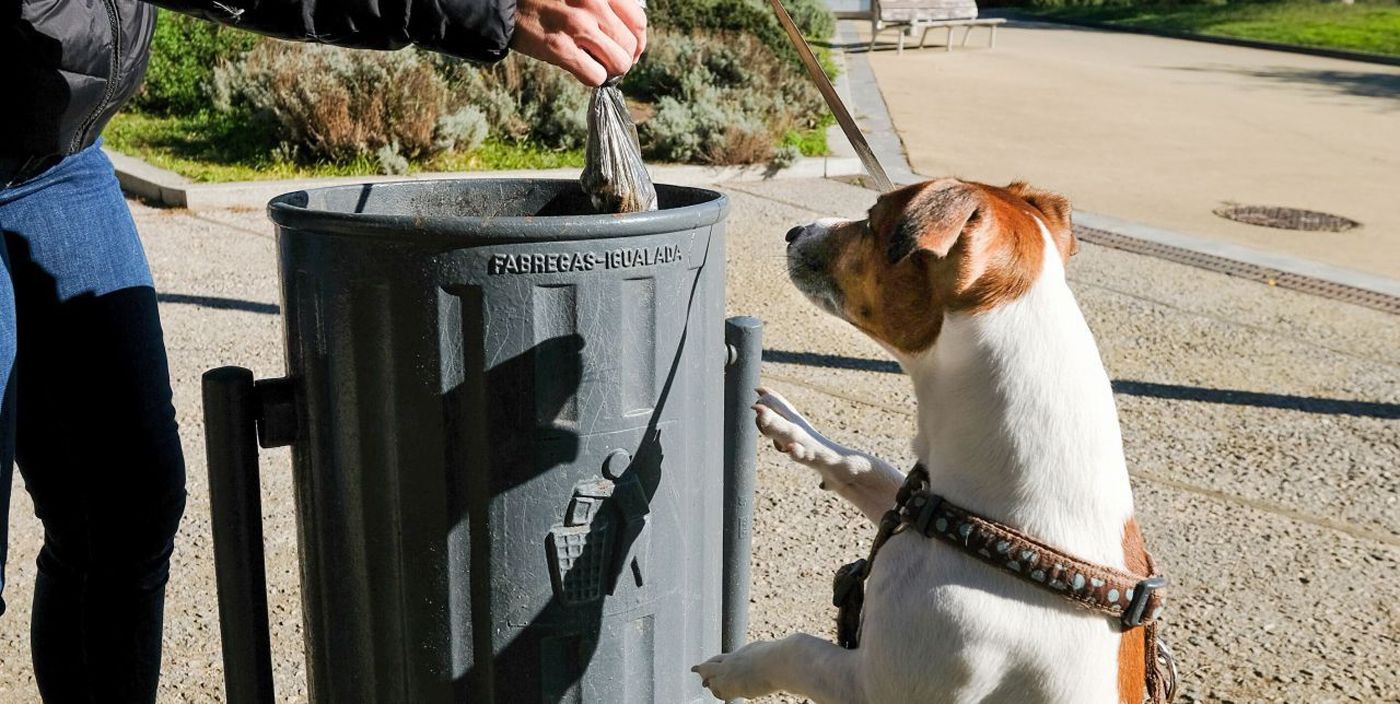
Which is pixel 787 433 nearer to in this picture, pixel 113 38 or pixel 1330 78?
pixel 113 38

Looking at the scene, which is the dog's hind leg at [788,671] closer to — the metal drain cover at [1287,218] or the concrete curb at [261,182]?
the concrete curb at [261,182]

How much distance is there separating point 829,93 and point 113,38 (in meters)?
1.37

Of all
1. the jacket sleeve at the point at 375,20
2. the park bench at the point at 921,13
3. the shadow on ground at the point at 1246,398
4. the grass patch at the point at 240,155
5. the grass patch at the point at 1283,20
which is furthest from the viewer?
the grass patch at the point at 1283,20

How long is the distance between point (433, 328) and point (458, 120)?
828 cm

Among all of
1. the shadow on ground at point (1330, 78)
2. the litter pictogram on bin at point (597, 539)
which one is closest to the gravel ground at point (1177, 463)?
the litter pictogram on bin at point (597, 539)

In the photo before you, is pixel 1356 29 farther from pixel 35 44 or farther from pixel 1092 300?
pixel 35 44

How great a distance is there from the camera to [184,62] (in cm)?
1260

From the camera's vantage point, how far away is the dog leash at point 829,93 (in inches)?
103

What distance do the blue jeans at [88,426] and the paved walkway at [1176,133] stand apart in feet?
24.9

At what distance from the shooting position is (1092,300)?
6930 millimetres

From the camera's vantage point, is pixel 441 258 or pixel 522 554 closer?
pixel 441 258

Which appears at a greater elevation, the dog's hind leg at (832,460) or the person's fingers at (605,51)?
the person's fingers at (605,51)

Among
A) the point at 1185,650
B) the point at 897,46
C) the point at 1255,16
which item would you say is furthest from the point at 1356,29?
the point at 1185,650

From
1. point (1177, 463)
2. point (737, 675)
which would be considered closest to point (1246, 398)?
point (1177, 463)
